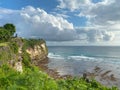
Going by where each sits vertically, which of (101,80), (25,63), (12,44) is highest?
(12,44)

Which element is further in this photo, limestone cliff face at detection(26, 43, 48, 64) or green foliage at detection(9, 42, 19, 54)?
limestone cliff face at detection(26, 43, 48, 64)

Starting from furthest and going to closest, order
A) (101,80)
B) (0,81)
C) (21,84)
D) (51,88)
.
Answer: (101,80), (0,81), (51,88), (21,84)

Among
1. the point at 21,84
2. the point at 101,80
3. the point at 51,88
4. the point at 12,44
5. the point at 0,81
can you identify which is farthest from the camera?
the point at 101,80

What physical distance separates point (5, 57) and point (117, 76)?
1424 inches

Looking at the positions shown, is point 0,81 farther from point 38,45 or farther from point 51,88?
point 38,45

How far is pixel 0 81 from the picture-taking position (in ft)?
78.9

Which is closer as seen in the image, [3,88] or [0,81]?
[3,88]

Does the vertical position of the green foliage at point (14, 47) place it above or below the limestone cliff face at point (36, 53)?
above

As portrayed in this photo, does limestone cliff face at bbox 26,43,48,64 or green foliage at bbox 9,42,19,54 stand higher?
green foliage at bbox 9,42,19,54

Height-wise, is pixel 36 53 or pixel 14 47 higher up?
pixel 14 47

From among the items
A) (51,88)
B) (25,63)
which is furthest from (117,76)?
(51,88)

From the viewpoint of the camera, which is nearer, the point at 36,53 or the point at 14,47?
the point at 14,47

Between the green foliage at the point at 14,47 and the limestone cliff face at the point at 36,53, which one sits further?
the limestone cliff face at the point at 36,53

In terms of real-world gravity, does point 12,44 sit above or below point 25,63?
above
